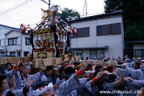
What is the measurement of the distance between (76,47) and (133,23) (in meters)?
7.96

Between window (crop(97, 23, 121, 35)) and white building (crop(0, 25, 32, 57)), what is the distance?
12.1m

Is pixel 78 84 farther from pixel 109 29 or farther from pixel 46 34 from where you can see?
pixel 109 29

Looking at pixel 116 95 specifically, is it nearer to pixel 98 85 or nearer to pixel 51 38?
pixel 98 85

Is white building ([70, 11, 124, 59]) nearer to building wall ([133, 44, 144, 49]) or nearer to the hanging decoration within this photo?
building wall ([133, 44, 144, 49])

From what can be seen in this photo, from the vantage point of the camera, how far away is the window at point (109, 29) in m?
13.7

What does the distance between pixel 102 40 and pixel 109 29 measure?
60.7 inches

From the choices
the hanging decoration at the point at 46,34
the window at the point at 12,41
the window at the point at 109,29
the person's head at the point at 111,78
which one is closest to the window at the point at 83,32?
the window at the point at 109,29

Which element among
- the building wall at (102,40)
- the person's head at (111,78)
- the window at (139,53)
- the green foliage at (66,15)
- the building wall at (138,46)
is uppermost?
the green foliage at (66,15)

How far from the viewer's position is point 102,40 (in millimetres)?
14719

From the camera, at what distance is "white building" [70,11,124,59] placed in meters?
13.8

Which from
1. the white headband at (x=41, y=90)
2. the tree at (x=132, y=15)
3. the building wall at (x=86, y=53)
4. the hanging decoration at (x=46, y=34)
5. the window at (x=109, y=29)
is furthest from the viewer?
the building wall at (x=86, y=53)

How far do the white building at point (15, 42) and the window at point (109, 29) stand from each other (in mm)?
12139

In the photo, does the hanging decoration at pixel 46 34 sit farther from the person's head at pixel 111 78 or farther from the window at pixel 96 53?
the window at pixel 96 53

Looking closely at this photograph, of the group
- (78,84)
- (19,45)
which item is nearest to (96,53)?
(19,45)
